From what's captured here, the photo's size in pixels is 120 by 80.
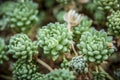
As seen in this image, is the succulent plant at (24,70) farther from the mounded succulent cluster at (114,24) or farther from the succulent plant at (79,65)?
the mounded succulent cluster at (114,24)

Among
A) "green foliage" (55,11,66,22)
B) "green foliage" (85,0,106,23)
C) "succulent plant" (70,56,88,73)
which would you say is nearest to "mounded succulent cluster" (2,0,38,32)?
"green foliage" (55,11,66,22)

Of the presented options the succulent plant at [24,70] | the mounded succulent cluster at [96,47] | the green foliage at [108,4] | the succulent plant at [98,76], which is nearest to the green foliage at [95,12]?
the green foliage at [108,4]

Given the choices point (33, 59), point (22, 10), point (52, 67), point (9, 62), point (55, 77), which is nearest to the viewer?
point (55, 77)

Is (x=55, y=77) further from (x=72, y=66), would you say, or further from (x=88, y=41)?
(x=88, y=41)

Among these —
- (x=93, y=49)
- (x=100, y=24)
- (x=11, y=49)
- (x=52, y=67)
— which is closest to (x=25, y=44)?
(x=11, y=49)

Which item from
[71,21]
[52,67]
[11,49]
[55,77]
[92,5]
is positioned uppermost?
[92,5]

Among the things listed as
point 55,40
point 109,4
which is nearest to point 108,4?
point 109,4

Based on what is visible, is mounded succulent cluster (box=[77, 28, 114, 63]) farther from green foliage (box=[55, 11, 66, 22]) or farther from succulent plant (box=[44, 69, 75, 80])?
green foliage (box=[55, 11, 66, 22])
